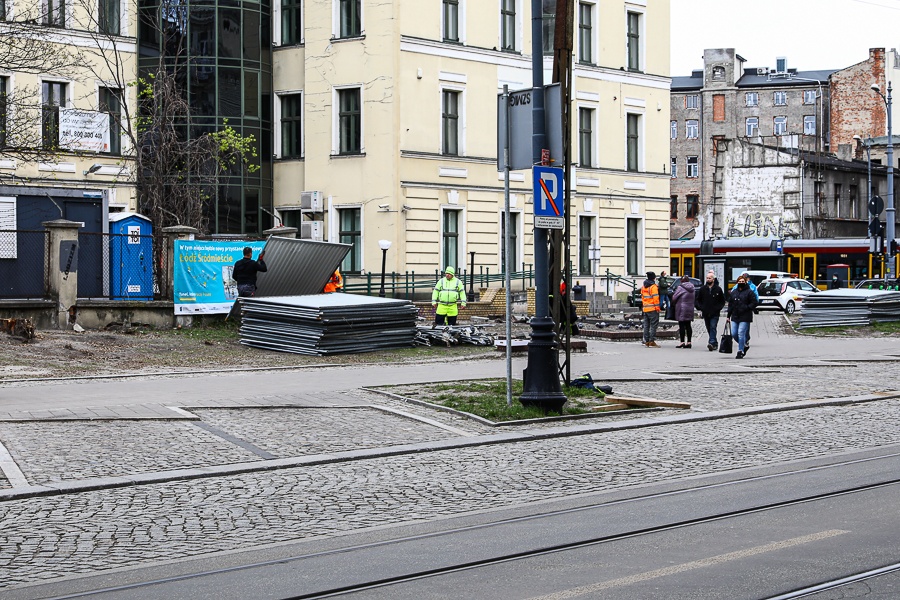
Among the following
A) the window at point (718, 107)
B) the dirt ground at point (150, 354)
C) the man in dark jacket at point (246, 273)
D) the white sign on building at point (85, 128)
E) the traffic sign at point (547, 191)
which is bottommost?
the dirt ground at point (150, 354)

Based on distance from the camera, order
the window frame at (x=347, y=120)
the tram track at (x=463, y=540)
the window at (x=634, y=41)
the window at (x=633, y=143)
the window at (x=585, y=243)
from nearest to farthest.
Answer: the tram track at (x=463, y=540) → the window frame at (x=347, y=120) → the window at (x=585, y=243) → the window at (x=634, y=41) → the window at (x=633, y=143)

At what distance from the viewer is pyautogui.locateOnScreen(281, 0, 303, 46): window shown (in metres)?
45.5

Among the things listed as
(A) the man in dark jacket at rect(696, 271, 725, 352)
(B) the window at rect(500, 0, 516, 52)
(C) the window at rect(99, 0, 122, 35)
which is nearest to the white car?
(B) the window at rect(500, 0, 516, 52)

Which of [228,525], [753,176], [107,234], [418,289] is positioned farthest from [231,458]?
[753,176]

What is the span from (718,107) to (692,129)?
2722mm

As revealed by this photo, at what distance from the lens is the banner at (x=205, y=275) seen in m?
26.6

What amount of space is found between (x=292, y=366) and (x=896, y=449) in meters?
11.6

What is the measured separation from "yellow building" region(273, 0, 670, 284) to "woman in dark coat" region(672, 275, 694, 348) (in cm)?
1691

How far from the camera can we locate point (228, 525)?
27.4ft

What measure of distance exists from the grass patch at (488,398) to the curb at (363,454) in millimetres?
709

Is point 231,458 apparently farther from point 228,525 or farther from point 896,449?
point 896,449

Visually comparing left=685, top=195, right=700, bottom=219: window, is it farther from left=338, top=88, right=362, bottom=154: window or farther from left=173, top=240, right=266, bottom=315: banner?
left=173, top=240, right=266, bottom=315: banner

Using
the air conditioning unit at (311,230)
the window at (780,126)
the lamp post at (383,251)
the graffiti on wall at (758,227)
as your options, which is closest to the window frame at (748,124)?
the window at (780,126)

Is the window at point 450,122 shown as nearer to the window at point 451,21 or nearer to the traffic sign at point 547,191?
the window at point 451,21
